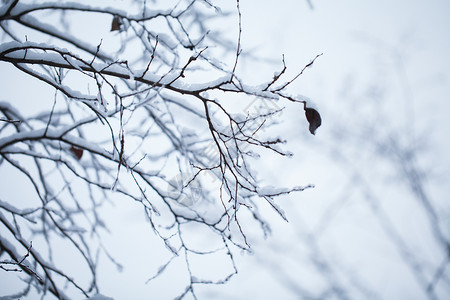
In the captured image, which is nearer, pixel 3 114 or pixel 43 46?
pixel 43 46

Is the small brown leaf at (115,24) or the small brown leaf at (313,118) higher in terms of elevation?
the small brown leaf at (115,24)

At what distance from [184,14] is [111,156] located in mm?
1265

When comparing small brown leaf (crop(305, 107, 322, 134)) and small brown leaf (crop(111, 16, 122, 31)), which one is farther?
small brown leaf (crop(111, 16, 122, 31))

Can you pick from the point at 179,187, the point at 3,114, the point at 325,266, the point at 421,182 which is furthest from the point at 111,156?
the point at 421,182

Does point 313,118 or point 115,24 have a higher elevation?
point 115,24

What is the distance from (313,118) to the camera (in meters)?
1.26

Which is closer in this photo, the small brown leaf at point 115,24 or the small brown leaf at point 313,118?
the small brown leaf at point 313,118

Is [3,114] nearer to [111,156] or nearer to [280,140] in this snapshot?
[111,156]

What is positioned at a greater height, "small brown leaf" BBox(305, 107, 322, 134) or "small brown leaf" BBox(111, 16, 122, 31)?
"small brown leaf" BBox(111, 16, 122, 31)

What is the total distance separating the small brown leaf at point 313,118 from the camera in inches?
49.2

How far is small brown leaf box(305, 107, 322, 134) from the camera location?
1.25 m

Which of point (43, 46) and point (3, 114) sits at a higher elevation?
point (3, 114)

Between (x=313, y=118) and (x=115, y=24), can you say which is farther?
(x=115, y=24)

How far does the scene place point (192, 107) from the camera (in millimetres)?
2268
